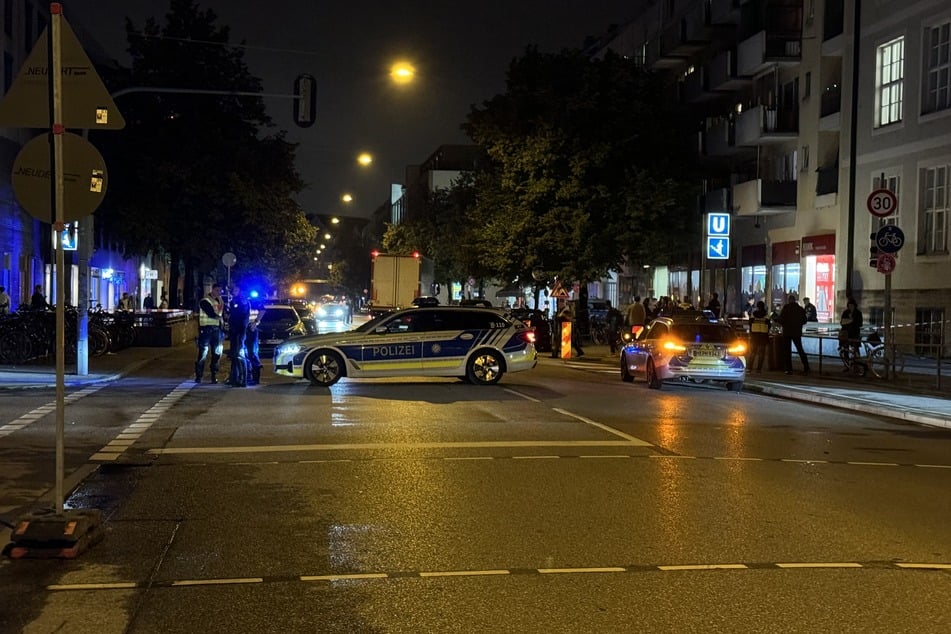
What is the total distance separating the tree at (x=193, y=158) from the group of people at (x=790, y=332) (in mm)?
27352

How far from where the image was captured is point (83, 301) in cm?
2114

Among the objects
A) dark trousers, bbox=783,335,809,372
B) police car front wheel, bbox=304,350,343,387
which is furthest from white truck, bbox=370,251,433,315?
police car front wheel, bbox=304,350,343,387

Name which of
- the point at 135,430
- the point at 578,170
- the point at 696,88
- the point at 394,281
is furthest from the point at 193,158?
the point at 135,430

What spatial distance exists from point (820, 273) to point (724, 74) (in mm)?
10562

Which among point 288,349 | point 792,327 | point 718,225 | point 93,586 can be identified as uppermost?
point 718,225

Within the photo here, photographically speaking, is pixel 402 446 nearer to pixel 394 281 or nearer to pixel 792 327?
pixel 792 327

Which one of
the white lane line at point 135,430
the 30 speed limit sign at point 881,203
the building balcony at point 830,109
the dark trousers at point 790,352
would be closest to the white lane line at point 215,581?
the white lane line at point 135,430

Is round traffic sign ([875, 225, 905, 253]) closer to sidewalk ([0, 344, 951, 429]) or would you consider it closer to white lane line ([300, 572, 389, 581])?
sidewalk ([0, 344, 951, 429])

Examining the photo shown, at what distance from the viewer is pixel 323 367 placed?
18734 mm

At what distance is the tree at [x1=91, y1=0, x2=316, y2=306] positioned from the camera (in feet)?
148

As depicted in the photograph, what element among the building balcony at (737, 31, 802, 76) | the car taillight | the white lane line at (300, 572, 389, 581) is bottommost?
the white lane line at (300, 572, 389, 581)

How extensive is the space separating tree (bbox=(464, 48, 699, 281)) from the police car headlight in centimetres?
2177

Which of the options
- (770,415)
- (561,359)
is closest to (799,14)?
(561,359)

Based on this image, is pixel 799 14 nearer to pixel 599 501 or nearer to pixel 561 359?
pixel 561 359
